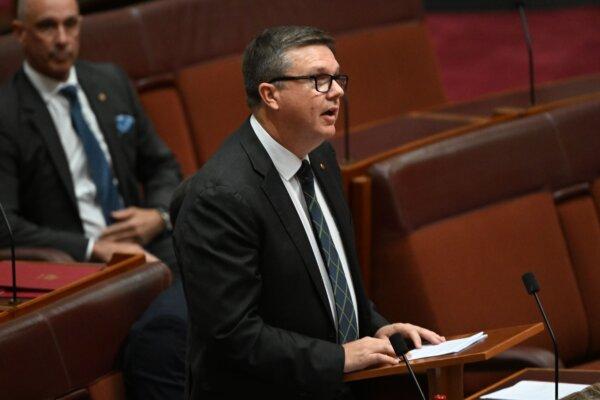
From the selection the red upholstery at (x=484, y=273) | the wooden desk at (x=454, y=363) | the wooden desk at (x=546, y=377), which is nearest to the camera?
the wooden desk at (x=454, y=363)

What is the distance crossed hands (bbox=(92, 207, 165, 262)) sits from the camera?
4.15 ft

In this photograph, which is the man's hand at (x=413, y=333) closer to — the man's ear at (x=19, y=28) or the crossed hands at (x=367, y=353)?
the crossed hands at (x=367, y=353)

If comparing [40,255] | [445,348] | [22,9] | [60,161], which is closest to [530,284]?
[445,348]

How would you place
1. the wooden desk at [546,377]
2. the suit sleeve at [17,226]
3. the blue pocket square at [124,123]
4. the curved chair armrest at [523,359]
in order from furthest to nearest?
the blue pocket square at [124,123] < the suit sleeve at [17,226] < the curved chair armrest at [523,359] < the wooden desk at [546,377]

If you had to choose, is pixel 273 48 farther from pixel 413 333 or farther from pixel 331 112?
pixel 413 333

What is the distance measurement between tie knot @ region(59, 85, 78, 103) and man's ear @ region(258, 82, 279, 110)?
20.4 inches

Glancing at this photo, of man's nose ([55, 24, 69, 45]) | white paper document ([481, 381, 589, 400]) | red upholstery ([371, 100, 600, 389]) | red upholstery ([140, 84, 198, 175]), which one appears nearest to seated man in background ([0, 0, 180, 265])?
man's nose ([55, 24, 69, 45])

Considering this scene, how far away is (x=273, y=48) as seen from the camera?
2.80 ft

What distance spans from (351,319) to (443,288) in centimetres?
27

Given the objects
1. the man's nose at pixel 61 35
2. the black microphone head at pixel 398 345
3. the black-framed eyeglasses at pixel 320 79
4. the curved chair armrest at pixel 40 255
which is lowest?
the black microphone head at pixel 398 345

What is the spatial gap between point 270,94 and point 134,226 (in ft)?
1.59

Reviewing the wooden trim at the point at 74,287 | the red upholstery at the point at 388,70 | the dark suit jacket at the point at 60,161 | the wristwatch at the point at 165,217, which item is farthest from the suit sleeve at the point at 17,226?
the red upholstery at the point at 388,70

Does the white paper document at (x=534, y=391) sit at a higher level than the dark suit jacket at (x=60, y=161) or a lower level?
lower

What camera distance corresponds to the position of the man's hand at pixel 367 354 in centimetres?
84
